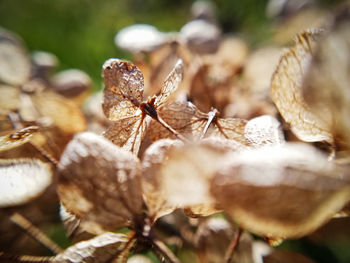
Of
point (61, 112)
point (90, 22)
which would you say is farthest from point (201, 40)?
point (90, 22)

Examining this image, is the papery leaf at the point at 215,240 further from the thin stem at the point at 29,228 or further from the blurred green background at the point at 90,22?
the blurred green background at the point at 90,22

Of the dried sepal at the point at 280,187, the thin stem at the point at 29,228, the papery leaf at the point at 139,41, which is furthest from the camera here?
the papery leaf at the point at 139,41

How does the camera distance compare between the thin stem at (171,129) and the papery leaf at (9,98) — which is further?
the papery leaf at (9,98)

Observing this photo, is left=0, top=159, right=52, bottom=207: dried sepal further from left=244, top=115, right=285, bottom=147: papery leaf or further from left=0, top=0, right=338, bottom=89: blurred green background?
left=0, top=0, right=338, bottom=89: blurred green background

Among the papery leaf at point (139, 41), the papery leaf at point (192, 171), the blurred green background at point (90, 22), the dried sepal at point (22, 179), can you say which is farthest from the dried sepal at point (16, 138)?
the blurred green background at point (90, 22)

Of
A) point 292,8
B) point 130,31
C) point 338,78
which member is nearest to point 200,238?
point 338,78

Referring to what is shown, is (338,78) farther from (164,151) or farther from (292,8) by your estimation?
(292,8)

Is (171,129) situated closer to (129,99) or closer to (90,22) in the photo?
(129,99)
